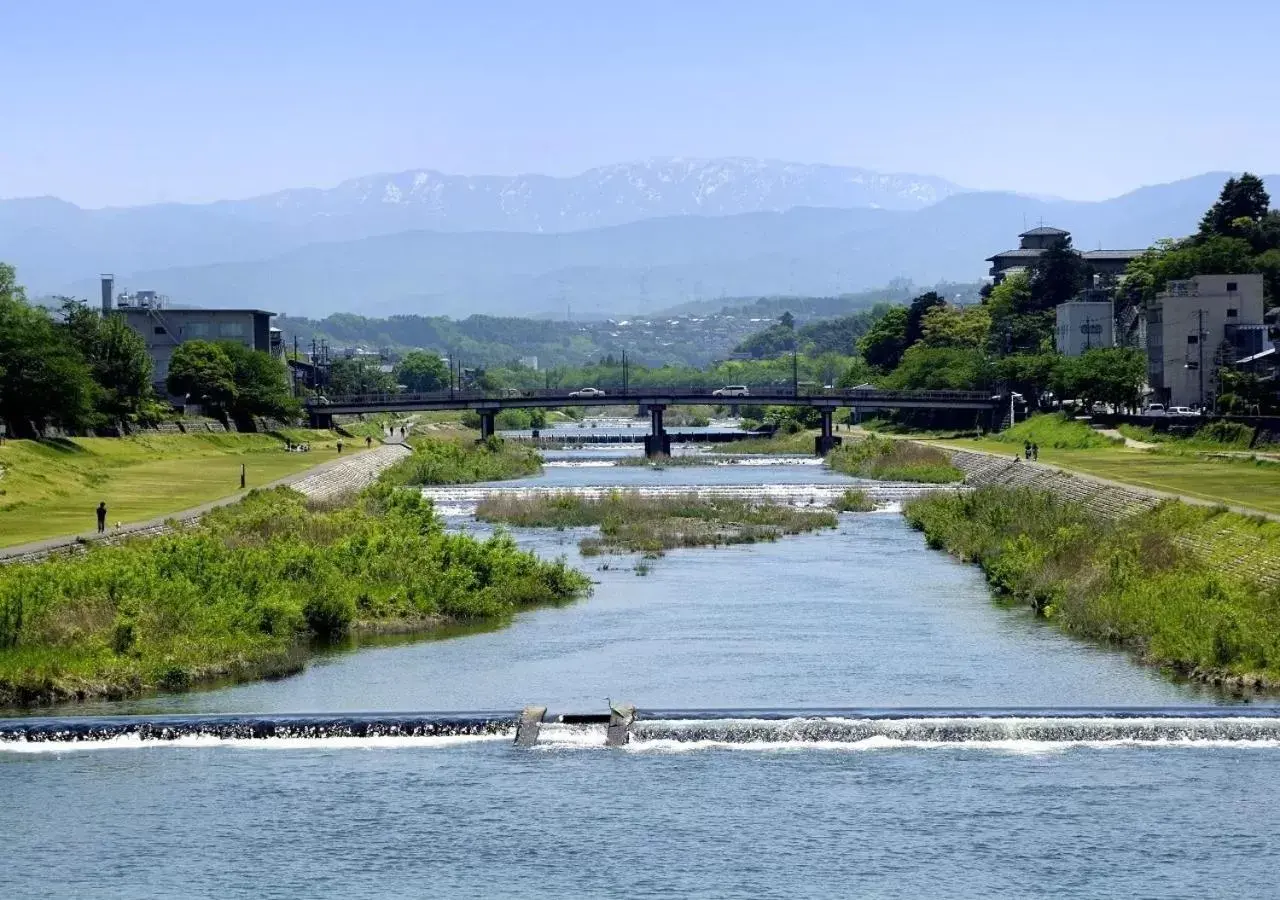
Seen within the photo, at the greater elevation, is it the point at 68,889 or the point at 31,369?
the point at 31,369

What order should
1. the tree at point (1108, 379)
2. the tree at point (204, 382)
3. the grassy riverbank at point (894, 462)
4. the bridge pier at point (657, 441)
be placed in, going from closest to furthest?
the grassy riverbank at point (894, 462), the tree at point (1108, 379), the tree at point (204, 382), the bridge pier at point (657, 441)

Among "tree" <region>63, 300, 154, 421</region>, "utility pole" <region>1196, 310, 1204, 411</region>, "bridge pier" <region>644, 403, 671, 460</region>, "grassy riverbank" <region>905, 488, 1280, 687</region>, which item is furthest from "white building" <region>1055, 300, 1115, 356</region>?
"grassy riverbank" <region>905, 488, 1280, 687</region>

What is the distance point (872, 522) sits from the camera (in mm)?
89875

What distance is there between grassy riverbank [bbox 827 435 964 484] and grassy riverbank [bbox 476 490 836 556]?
Result: 1060 inches

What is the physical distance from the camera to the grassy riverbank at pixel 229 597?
44.0 m

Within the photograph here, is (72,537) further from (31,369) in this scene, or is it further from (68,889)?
(31,369)

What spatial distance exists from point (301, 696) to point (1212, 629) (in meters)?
20.8

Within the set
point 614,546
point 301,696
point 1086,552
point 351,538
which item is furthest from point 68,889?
point 614,546

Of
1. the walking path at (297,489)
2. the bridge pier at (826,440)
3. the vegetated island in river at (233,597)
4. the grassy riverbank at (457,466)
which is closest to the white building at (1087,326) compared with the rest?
the bridge pier at (826,440)

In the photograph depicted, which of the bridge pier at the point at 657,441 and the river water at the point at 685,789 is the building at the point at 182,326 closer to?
the bridge pier at the point at 657,441

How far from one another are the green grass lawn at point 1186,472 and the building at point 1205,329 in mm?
A: 20961

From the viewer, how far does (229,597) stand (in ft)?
162

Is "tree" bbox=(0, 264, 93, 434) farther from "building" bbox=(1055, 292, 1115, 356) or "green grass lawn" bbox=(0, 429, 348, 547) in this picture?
"building" bbox=(1055, 292, 1115, 356)

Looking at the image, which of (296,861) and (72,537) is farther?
(72,537)
